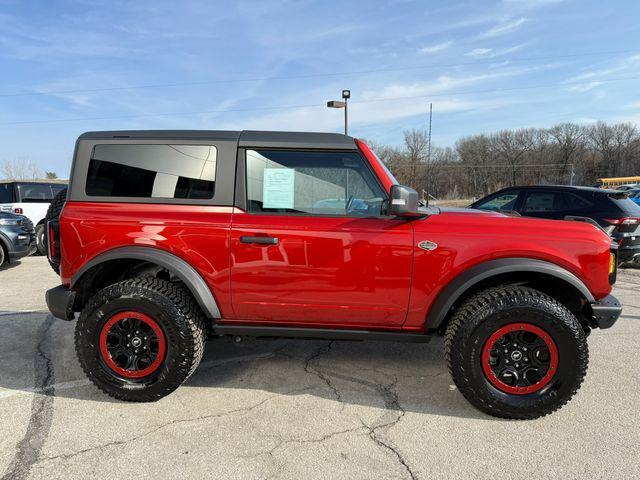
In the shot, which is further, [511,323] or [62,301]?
[62,301]

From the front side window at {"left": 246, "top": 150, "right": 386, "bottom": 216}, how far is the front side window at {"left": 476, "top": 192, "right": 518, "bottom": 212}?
523 cm

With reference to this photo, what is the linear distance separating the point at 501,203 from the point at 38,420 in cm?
770

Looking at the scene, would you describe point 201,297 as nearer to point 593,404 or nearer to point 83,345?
point 83,345

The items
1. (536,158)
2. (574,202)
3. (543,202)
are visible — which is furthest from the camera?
(536,158)

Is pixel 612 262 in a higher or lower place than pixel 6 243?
higher

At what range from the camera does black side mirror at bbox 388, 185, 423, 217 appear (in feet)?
8.95

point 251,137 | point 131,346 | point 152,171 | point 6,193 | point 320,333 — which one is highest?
point 251,137

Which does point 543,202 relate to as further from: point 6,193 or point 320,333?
point 6,193

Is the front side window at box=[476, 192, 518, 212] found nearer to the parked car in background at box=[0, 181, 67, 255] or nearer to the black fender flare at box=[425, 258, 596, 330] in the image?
the black fender flare at box=[425, 258, 596, 330]

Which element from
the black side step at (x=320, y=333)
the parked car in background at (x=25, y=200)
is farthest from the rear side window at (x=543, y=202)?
the parked car in background at (x=25, y=200)

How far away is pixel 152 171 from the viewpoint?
10.2 feet

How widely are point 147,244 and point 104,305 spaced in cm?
54

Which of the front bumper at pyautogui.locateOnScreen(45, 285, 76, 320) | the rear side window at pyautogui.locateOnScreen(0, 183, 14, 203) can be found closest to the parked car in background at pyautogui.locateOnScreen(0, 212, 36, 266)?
the rear side window at pyautogui.locateOnScreen(0, 183, 14, 203)

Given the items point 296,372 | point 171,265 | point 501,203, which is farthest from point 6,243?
point 501,203
